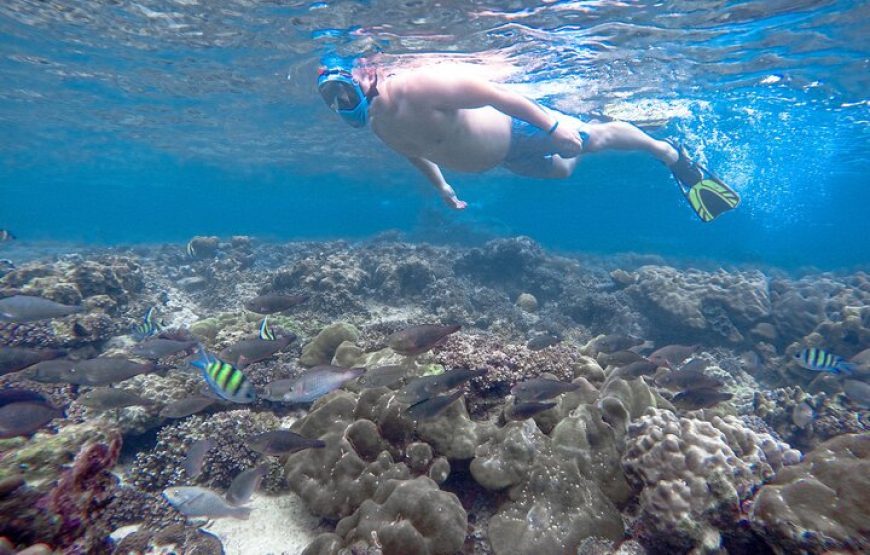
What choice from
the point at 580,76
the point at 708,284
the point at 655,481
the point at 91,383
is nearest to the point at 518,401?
the point at 655,481

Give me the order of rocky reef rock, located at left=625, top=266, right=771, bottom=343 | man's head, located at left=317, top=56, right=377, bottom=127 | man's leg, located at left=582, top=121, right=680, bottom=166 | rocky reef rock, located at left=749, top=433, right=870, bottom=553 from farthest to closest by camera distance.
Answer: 1. rocky reef rock, located at left=625, top=266, right=771, bottom=343
2. man's leg, located at left=582, top=121, right=680, bottom=166
3. man's head, located at left=317, top=56, right=377, bottom=127
4. rocky reef rock, located at left=749, top=433, right=870, bottom=553

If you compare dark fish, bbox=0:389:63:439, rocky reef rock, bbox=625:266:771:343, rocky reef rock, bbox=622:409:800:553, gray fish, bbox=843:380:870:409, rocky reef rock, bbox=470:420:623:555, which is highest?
dark fish, bbox=0:389:63:439

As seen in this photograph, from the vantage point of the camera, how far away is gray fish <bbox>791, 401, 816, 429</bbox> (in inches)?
250

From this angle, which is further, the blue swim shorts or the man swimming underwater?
the blue swim shorts

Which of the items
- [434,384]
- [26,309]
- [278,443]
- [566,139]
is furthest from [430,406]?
[26,309]

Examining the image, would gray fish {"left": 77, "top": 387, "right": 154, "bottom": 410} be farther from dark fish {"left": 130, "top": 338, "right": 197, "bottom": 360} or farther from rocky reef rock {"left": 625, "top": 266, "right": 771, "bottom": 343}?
rocky reef rock {"left": 625, "top": 266, "right": 771, "bottom": 343}

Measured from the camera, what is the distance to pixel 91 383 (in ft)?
16.5

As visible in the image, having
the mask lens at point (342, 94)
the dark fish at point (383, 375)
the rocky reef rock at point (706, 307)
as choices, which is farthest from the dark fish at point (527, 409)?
the rocky reef rock at point (706, 307)

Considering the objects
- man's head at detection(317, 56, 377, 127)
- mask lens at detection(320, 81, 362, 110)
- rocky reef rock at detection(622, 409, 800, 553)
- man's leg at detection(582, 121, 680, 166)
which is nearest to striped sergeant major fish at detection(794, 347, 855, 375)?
rocky reef rock at detection(622, 409, 800, 553)

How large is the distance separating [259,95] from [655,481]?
24.1m

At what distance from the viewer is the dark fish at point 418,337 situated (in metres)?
3.94

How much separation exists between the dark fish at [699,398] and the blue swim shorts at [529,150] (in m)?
4.83

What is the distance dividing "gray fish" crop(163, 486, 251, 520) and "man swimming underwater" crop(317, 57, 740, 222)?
4.74 metres

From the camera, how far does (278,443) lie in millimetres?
3689
